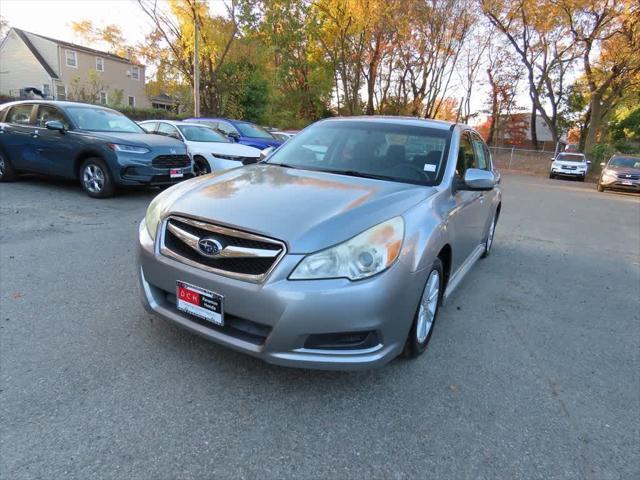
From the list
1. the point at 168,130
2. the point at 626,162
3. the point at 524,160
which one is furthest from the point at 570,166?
the point at 168,130

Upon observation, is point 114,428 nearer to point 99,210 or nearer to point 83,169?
point 99,210

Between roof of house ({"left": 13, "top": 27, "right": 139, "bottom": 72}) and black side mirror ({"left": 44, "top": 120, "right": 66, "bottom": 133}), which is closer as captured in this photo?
black side mirror ({"left": 44, "top": 120, "right": 66, "bottom": 133})

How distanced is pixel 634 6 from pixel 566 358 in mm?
25082

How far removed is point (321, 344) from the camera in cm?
228

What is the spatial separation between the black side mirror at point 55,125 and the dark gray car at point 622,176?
18529mm

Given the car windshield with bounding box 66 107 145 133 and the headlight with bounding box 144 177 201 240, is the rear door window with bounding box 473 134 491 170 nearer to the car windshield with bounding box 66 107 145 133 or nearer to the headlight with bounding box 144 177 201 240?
the headlight with bounding box 144 177 201 240

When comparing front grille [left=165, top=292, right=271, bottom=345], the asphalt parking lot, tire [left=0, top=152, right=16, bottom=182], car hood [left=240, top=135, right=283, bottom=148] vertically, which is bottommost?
the asphalt parking lot

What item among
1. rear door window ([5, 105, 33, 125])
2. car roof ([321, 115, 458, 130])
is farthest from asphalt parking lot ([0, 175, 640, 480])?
rear door window ([5, 105, 33, 125])

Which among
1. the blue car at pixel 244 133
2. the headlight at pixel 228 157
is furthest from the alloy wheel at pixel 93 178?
the blue car at pixel 244 133

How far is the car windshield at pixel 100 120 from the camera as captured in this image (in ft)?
→ 25.3

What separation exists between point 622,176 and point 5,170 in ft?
64.7

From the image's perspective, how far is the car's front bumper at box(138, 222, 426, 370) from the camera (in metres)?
2.17

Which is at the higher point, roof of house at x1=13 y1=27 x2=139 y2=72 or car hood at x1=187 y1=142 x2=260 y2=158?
roof of house at x1=13 y1=27 x2=139 y2=72

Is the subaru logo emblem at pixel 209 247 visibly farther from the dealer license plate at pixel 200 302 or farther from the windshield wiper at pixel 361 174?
the windshield wiper at pixel 361 174
